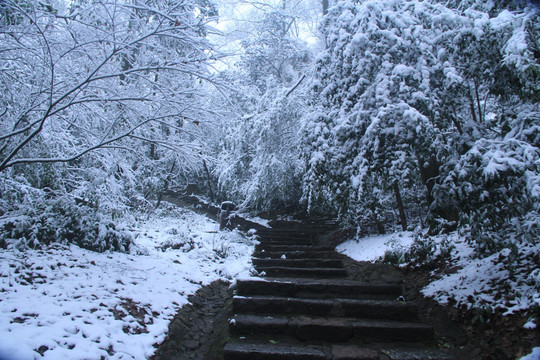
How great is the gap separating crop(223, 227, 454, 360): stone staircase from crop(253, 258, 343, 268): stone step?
1.41 metres

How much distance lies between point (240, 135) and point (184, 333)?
6259mm

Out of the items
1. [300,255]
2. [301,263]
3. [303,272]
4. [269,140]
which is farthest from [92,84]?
[269,140]

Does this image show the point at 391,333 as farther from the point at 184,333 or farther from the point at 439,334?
the point at 184,333

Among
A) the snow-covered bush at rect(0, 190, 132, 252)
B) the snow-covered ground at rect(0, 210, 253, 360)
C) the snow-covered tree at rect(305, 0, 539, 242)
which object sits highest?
the snow-covered tree at rect(305, 0, 539, 242)

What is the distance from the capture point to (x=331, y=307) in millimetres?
3809

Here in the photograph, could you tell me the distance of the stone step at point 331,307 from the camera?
364cm

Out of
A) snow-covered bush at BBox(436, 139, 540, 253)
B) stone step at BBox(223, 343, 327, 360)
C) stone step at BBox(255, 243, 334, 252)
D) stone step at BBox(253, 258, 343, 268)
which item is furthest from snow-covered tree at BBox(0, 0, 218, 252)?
stone step at BBox(255, 243, 334, 252)

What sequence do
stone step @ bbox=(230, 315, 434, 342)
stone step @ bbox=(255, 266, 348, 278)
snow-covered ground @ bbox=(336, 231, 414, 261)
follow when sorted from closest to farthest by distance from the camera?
1. stone step @ bbox=(230, 315, 434, 342)
2. stone step @ bbox=(255, 266, 348, 278)
3. snow-covered ground @ bbox=(336, 231, 414, 261)

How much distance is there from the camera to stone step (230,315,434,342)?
10.7 ft

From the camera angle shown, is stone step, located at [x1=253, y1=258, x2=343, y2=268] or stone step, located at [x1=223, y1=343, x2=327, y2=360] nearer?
stone step, located at [x1=223, y1=343, x2=327, y2=360]

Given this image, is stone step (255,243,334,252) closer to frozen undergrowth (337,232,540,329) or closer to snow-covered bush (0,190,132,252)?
frozen undergrowth (337,232,540,329)

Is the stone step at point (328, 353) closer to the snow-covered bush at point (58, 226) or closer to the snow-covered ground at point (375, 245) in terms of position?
the snow-covered ground at point (375, 245)

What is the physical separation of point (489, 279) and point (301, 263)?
320cm

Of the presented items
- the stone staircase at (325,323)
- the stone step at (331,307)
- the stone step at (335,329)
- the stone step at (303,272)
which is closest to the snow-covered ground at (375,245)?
the stone step at (303,272)
